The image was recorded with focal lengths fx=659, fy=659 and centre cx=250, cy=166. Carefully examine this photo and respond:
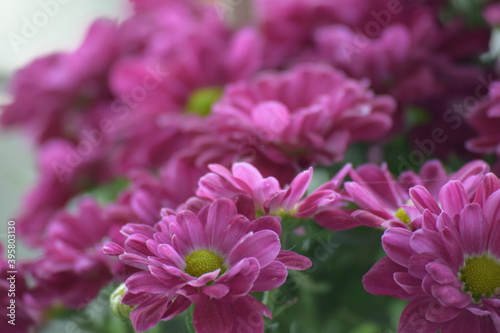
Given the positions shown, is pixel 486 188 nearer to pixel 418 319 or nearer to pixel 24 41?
pixel 418 319

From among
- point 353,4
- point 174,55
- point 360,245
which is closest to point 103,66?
point 174,55

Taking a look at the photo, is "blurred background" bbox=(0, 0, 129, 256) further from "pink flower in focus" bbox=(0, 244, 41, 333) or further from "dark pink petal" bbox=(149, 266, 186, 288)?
"dark pink petal" bbox=(149, 266, 186, 288)

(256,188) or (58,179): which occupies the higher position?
(256,188)

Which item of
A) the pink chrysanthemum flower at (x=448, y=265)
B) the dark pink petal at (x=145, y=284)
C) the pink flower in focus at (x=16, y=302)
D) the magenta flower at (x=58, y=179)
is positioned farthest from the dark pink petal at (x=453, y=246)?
the magenta flower at (x=58, y=179)

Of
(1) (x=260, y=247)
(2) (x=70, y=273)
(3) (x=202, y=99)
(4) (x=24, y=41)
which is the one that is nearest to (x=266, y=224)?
(1) (x=260, y=247)

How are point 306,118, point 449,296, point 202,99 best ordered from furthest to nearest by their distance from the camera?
point 202,99, point 306,118, point 449,296

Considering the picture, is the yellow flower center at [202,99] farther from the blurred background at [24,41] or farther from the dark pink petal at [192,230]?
the dark pink petal at [192,230]

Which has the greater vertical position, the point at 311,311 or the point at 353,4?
the point at 353,4

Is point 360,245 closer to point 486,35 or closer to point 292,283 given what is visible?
point 292,283
